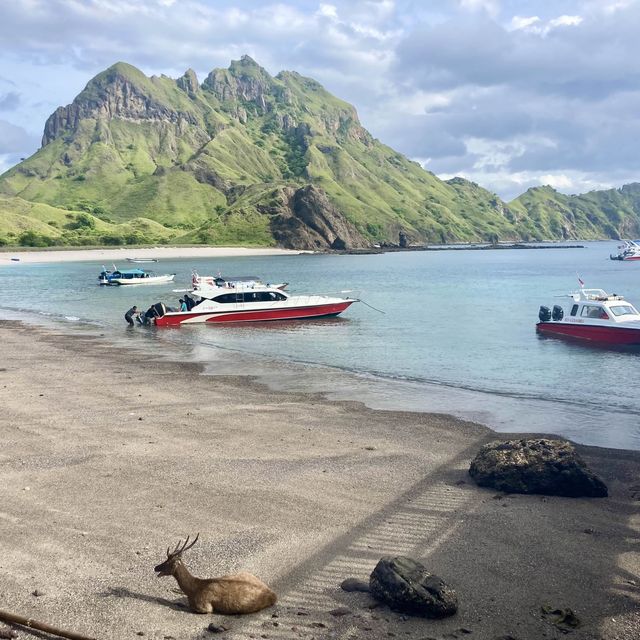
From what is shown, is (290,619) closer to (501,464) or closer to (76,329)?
(501,464)

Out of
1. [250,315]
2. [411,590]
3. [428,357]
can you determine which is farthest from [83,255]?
[411,590]

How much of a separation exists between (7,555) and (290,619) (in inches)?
170

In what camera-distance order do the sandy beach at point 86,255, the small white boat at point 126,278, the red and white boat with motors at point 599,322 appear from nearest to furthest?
the red and white boat with motors at point 599,322, the small white boat at point 126,278, the sandy beach at point 86,255

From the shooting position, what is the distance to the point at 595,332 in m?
39.6

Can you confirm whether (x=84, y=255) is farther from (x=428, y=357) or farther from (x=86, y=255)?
(x=428, y=357)

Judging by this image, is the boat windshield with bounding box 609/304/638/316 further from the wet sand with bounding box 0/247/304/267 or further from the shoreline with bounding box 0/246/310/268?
the shoreline with bounding box 0/246/310/268

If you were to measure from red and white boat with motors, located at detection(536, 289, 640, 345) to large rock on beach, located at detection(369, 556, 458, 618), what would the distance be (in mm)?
33364

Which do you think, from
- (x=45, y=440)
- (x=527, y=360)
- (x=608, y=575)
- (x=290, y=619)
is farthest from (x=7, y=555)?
(x=527, y=360)

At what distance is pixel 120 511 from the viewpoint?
1168 centimetres

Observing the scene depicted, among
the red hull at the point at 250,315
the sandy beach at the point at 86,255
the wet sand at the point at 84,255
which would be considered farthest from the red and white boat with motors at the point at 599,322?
the sandy beach at the point at 86,255

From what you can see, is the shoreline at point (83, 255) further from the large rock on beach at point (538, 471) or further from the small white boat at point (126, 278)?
the large rock on beach at point (538, 471)

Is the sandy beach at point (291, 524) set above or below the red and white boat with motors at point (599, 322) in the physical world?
below

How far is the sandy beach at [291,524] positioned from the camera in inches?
329

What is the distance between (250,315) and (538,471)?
3778 centimetres
